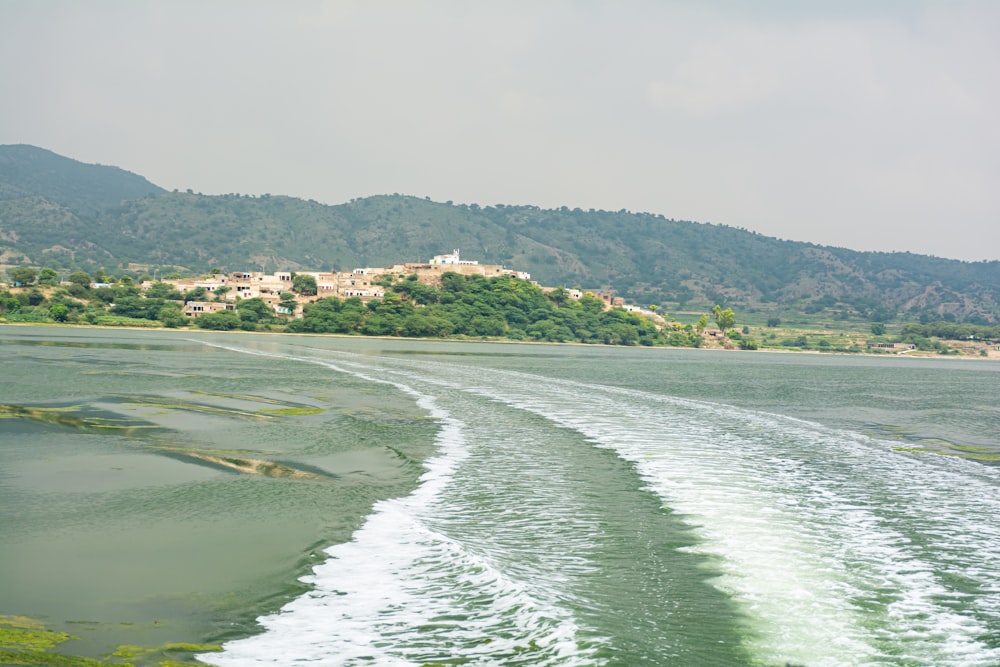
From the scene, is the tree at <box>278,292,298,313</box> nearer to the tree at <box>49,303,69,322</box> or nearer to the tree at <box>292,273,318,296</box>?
the tree at <box>292,273,318,296</box>

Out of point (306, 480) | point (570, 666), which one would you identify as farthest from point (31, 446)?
point (570, 666)

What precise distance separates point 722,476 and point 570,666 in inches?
370

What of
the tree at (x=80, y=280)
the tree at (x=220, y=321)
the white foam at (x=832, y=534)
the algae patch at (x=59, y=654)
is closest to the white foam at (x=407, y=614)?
the algae patch at (x=59, y=654)

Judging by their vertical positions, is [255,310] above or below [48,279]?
below

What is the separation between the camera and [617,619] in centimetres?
687

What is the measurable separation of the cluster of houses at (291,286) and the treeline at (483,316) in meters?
3.42

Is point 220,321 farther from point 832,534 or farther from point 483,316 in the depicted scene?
point 832,534

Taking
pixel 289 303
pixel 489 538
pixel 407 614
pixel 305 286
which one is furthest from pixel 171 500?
pixel 305 286

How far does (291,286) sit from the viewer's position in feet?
419

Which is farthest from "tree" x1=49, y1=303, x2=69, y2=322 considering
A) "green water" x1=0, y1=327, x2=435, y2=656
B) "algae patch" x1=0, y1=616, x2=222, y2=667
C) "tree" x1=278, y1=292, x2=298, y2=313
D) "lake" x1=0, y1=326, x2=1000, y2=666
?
"algae patch" x1=0, y1=616, x2=222, y2=667

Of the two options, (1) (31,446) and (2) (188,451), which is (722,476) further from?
(1) (31,446)

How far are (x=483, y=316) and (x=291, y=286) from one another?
32.1m

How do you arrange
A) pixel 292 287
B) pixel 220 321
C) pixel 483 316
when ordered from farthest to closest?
pixel 292 287
pixel 483 316
pixel 220 321

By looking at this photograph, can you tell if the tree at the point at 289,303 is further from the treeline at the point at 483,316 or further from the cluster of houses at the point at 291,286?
the treeline at the point at 483,316
